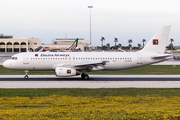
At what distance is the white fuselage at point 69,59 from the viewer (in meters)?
35.3

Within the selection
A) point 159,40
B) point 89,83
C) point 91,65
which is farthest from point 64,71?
point 159,40

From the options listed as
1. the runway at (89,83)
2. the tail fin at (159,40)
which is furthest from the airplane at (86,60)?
the runway at (89,83)

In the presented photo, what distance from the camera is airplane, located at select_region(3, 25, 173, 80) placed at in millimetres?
35203

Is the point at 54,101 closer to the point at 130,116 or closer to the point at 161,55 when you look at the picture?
the point at 130,116

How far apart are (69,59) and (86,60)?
2231 millimetres

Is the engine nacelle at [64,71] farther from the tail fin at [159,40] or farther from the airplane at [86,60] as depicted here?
the tail fin at [159,40]

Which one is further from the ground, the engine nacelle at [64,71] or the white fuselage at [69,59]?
the white fuselage at [69,59]

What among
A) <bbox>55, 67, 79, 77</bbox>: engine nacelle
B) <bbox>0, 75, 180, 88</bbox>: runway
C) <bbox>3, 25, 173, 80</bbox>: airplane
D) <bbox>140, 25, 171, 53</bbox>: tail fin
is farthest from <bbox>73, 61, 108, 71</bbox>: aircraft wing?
<bbox>140, 25, 171, 53</bbox>: tail fin

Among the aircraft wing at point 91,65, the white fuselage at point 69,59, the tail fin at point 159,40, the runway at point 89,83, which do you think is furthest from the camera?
the tail fin at point 159,40

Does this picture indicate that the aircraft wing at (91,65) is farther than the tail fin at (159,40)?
No

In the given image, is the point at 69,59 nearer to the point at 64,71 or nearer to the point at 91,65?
the point at 64,71

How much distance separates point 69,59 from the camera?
35.9 m

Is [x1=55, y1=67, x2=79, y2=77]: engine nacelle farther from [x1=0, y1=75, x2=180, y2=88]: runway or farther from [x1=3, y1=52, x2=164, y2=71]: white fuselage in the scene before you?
[x1=3, y1=52, x2=164, y2=71]: white fuselage

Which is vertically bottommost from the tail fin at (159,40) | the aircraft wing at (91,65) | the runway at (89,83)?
the runway at (89,83)
